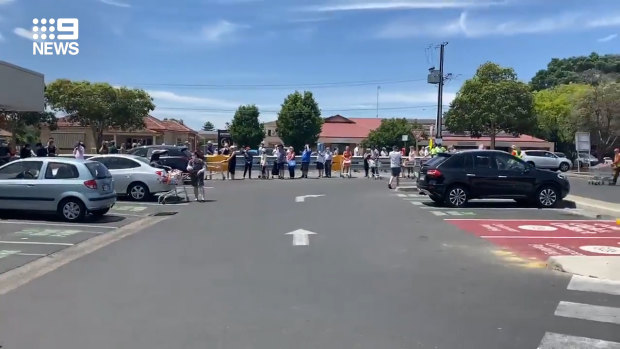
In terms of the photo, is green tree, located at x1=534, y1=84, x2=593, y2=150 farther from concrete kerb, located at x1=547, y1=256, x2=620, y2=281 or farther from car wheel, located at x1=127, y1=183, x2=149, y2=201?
concrete kerb, located at x1=547, y1=256, x2=620, y2=281

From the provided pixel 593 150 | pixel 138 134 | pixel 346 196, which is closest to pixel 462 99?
pixel 593 150

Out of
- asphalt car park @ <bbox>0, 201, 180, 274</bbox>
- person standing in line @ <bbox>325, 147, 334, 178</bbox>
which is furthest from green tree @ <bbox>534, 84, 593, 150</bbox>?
asphalt car park @ <bbox>0, 201, 180, 274</bbox>

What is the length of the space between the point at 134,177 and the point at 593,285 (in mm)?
14694

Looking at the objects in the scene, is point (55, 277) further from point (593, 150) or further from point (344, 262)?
point (593, 150)

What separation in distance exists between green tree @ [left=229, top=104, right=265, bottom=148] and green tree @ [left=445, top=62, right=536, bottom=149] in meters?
33.1

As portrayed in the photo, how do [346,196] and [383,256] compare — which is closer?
[383,256]

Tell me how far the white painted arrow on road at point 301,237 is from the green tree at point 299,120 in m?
60.2

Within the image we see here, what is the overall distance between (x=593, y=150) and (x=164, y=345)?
66.6 metres

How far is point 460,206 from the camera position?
62.1ft

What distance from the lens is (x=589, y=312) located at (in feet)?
23.5

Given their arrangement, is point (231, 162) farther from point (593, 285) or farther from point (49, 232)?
point (593, 285)

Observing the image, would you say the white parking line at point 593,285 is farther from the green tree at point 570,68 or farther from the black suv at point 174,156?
the green tree at point 570,68

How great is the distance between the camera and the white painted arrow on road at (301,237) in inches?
477

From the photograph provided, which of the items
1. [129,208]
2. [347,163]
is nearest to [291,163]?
[347,163]
